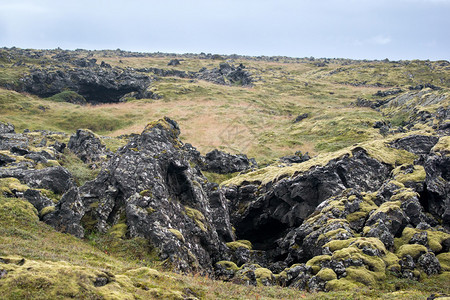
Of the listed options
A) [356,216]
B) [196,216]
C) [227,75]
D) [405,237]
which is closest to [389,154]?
[356,216]

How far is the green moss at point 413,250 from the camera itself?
2283 cm

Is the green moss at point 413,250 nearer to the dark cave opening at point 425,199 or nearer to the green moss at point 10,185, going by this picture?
the dark cave opening at point 425,199

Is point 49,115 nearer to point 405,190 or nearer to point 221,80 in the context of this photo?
point 405,190

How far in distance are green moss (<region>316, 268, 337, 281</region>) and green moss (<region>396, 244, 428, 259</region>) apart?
604 cm

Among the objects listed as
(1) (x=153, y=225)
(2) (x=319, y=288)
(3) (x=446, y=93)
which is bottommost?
(2) (x=319, y=288)

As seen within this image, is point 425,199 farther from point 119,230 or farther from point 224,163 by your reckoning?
point 224,163

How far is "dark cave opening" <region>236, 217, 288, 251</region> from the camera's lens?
3756 centimetres

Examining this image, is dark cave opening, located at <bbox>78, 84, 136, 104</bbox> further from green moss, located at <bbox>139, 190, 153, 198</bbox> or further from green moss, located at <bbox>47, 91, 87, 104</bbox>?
green moss, located at <bbox>139, 190, 153, 198</bbox>

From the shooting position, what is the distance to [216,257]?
91.2 feet

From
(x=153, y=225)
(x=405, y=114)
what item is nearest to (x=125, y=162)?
(x=153, y=225)

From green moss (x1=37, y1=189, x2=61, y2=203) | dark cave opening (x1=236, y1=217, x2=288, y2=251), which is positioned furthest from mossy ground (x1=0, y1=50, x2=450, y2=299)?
dark cave opening (x1=236, y1=217, x2=288, y2=251)

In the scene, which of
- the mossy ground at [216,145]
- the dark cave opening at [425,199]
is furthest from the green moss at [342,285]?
the dark cave opening at [425,199]

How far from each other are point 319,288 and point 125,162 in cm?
1872

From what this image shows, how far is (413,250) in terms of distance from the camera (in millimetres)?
23031
